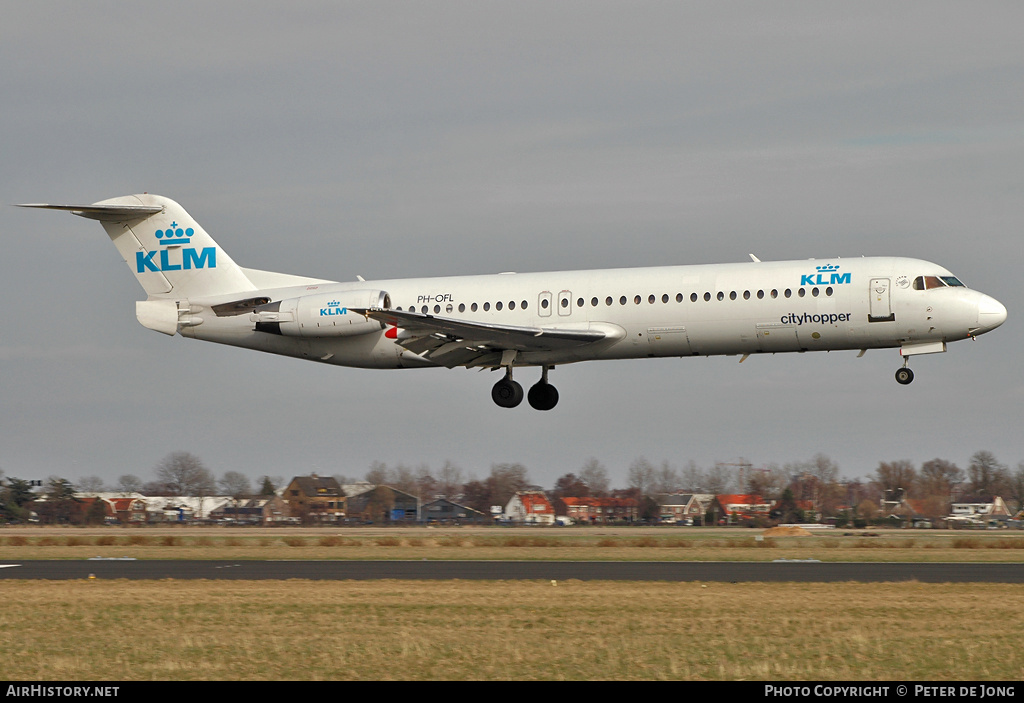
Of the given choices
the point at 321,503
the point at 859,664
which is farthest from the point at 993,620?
the point at 321,503

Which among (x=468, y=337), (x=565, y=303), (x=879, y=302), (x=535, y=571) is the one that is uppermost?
(x=565, y=303)

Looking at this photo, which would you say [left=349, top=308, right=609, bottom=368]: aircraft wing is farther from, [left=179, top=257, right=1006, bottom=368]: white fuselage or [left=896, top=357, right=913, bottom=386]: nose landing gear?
[left=896, top=357, right=913, bottom=386]: nose landing gear

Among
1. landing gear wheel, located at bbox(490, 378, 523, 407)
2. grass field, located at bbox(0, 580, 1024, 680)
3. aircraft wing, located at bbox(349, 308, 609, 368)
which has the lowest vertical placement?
grass field, located at bbox(0, 580, 1024, 680)

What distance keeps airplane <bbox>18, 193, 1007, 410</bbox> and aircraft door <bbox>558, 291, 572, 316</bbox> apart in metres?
0.03

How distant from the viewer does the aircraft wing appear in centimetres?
3005

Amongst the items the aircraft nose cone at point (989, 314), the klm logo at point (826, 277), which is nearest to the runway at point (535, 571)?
the aircraft nose cone at point (989, 314)

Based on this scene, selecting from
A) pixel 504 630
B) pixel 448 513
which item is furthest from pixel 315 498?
pixel 504 630

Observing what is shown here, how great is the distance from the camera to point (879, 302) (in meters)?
28.8

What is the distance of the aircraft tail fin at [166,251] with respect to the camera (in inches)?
1430

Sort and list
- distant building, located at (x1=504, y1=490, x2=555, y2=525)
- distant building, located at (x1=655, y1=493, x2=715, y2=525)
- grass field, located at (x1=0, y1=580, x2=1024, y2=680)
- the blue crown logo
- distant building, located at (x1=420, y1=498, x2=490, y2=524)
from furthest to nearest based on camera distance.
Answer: distant building, located at (x1=504, y1=490, x2=555, y2=525), distant building, located at (x1=655, y1=493, x2=715, y2=525), distant building, located at (x1=420, y1=498, x2=490, y2=524), the blue crown logo, grass field, located at (x1=0, y1=580, x2=1024, y2=680)

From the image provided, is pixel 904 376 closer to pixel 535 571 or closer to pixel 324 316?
pixel 535 571

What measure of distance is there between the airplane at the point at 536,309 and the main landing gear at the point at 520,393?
4cm

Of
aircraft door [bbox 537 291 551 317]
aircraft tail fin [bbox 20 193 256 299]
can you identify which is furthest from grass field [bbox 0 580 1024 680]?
aircraft tail fin [bbox 20 193 256 299]

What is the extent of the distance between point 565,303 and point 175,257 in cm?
1257
